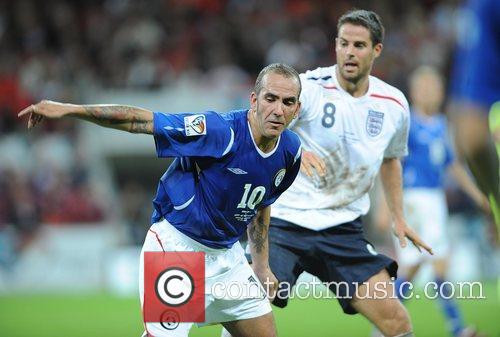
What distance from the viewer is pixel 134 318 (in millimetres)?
10477

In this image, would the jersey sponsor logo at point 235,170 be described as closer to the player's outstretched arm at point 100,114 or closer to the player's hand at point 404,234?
the player's outstretched arm at point 100,114

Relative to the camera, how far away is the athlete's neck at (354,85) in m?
5.91

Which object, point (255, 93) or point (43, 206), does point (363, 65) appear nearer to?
point (255, 93)

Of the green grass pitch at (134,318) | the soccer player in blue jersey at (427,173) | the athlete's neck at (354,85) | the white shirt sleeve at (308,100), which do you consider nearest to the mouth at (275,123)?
the white shirt sleeve at (308,100)

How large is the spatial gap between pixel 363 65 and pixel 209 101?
12.3 metres

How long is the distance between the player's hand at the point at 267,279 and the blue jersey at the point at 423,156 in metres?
4.48

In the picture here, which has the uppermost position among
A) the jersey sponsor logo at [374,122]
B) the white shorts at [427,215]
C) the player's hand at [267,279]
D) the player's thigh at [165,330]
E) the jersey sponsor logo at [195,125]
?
the jersey sponsor logo at [195,125]

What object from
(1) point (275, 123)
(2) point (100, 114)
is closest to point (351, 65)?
(1) point (275, 123)

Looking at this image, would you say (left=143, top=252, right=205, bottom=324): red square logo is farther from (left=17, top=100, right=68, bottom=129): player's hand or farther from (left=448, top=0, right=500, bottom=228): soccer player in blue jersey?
(left=448, top=0, right=500, bottom=228): soccer player in blue jersey

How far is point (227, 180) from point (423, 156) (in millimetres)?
5018

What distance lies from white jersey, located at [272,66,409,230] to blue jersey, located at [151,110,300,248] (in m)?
0.79

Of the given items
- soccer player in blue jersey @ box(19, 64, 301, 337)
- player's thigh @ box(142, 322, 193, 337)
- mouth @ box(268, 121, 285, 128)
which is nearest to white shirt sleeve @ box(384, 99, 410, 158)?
soccer player in blue jersey @ box(19, 64, 301, 337)

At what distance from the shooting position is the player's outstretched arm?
13.8 ft

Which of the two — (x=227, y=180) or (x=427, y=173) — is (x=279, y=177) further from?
(x=427, y=173)
